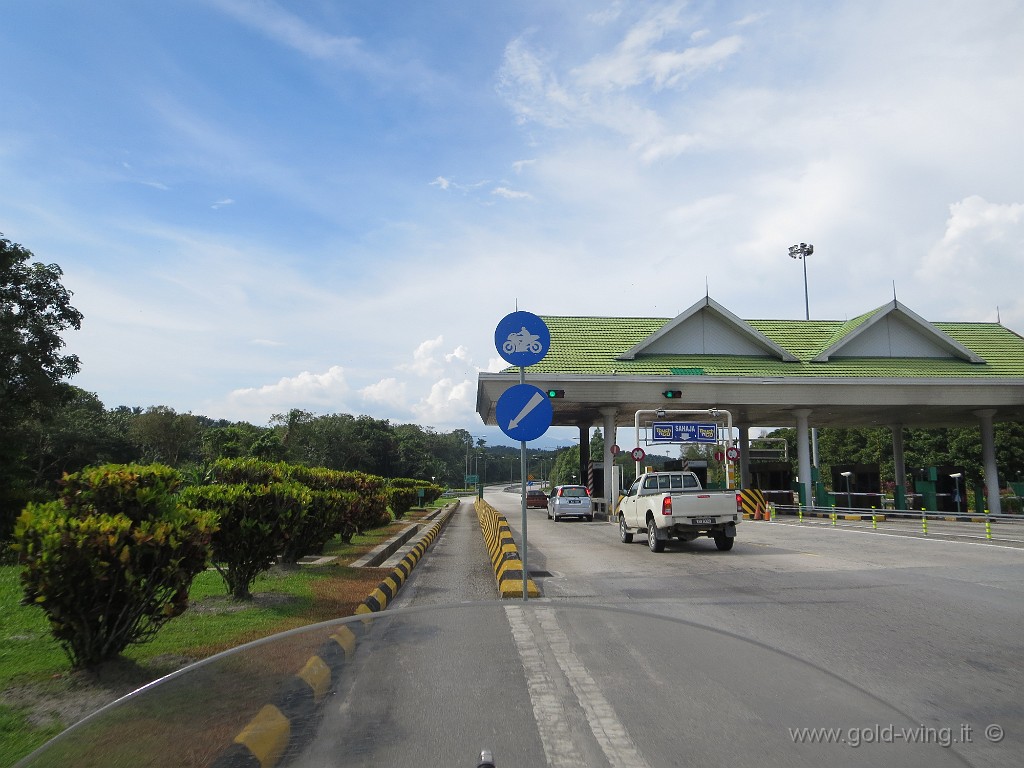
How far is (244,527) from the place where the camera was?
24.5 feet

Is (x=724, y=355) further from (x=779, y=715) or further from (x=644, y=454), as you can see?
(x=779, y=715)

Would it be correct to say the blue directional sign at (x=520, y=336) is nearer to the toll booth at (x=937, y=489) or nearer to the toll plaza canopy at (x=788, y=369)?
the toll plaza canopy at (x=788, y=369)

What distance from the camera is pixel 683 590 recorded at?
880 centimetres

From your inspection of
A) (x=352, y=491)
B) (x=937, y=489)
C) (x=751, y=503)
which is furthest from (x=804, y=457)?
(x=352, y=491)

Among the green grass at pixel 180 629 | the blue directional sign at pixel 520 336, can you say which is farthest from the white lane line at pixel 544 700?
the blue directional sign at pixel 520 336

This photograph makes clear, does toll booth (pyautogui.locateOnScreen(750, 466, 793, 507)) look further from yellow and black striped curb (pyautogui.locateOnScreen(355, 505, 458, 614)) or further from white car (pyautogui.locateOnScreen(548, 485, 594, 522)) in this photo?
yellow and black striped curb (pyautogui.locateOnScreen(355, 505, 458, 614))

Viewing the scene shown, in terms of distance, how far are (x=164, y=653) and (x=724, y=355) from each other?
27.6 meters

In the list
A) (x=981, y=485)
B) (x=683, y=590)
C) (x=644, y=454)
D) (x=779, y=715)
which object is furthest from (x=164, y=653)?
(x=981, y=485)

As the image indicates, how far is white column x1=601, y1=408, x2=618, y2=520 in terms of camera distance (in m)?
28.6

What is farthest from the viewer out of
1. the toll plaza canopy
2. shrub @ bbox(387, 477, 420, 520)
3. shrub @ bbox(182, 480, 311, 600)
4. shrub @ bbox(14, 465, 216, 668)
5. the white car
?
the white car

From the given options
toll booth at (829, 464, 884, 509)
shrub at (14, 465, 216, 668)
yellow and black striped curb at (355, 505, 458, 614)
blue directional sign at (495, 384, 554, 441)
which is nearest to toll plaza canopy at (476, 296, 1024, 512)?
toll booth at (829, 464, 884, 509)

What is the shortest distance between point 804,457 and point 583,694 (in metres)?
29.2

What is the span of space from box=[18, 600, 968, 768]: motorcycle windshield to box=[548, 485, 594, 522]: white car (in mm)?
25193

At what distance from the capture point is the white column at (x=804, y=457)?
28109mm
